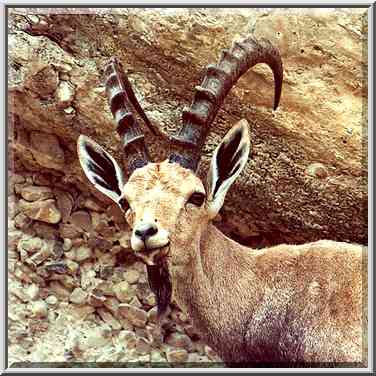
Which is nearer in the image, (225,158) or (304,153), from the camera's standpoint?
(225,158)

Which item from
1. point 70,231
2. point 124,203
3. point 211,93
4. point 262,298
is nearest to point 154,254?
point 124,203

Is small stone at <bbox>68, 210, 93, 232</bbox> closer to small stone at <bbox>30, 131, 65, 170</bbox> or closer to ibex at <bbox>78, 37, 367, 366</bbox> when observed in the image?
small stone at <bbox>30, 131, 65, 170</bbox>

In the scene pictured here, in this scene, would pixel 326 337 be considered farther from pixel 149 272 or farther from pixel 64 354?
pixel 64 354

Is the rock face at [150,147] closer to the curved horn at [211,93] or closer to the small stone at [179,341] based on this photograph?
the small stone at [179,341]

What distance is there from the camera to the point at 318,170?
299 centimetres

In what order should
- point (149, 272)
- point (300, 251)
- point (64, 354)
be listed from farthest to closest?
point (64, 354), point (300, 251), point (149, 272)

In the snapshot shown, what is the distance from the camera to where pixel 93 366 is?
287 centimetres

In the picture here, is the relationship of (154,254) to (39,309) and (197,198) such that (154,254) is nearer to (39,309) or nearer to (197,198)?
(197,198)

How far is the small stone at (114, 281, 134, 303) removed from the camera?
3055 millimetres

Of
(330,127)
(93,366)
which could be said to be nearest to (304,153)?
(330,127)

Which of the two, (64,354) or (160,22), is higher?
(160,22)

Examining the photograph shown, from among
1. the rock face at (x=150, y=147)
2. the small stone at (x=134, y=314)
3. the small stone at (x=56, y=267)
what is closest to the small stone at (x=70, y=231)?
the rock face at (x=150, y=147)

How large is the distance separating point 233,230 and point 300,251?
39 cm

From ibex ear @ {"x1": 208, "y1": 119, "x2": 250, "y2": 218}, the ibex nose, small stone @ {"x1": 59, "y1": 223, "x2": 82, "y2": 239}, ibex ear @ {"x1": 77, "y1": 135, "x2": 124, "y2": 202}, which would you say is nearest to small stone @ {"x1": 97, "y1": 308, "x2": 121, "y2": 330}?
small stone @ {"x1": 59, "y1": 223, "x2": 82, "y2": 239}
